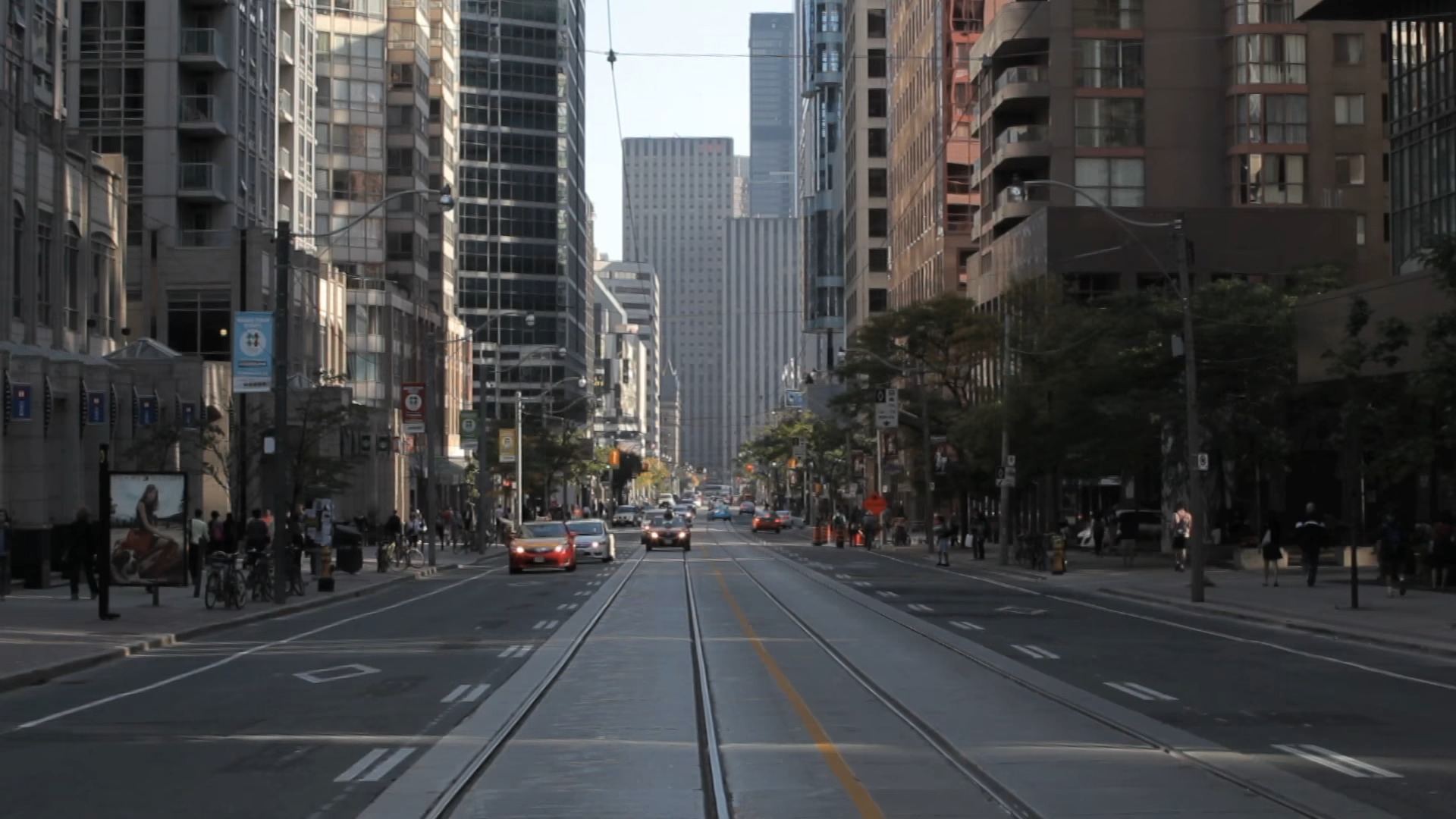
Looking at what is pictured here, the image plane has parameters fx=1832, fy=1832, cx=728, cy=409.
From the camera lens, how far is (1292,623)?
30.5 metres

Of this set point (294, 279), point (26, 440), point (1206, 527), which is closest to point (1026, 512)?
point (1206, 527)

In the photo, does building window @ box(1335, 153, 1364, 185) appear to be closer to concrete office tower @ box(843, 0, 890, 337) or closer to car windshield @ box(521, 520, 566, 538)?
car windshield @ box(521, 520, 566, 538)

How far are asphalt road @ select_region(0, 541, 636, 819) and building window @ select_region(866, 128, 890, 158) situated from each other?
121 m

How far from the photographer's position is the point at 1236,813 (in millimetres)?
11109

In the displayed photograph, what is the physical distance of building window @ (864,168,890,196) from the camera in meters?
149

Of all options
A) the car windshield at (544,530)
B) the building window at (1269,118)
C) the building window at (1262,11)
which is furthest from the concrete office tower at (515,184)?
the car windshield at (544,530)

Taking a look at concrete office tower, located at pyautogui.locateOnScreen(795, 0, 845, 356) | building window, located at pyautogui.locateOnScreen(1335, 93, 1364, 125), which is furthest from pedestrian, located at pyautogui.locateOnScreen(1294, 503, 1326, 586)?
concrete office tower, located at pyautogui.locateOnScreen(795, 0, 845, 356)

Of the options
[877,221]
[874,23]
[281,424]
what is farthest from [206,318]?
[874,23]

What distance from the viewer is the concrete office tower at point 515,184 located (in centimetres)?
15225

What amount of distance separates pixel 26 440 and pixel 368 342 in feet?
174

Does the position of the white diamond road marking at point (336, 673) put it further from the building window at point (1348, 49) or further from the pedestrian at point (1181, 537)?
the building window at point (1348, 49)

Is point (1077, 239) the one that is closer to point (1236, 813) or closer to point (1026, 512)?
point (1026, 512)

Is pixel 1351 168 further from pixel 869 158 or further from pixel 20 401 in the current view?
pixel 869 158

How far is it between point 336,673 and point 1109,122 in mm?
67198
